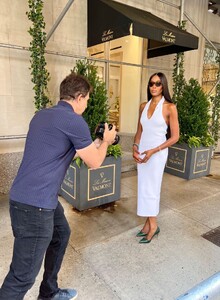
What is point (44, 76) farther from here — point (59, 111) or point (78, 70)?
point (59, 111)

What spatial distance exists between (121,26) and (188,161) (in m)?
2.72

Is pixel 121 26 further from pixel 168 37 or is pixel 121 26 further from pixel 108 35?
pixel 168 37

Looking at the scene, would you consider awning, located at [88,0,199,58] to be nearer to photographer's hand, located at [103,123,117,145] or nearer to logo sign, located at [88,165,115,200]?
logo sign, located at [88,165,115,200]

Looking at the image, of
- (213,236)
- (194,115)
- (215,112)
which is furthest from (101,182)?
(215,112)

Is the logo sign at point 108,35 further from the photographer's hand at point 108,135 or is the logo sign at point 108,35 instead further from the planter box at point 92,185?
the photographer's hand at point 108,135

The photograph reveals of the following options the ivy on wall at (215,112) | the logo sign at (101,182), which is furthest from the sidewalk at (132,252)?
the ivy on wall at (215,112)

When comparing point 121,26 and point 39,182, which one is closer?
point 39,182

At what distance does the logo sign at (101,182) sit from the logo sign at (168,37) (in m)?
2.13

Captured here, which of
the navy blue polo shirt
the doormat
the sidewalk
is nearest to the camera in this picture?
the navy blue polo shirt

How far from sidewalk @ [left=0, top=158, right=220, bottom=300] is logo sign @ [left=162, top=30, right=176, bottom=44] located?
249 cm

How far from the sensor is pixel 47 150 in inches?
53.1

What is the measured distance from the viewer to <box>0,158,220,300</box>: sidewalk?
2.01 meters

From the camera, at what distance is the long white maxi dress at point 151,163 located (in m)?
2.44

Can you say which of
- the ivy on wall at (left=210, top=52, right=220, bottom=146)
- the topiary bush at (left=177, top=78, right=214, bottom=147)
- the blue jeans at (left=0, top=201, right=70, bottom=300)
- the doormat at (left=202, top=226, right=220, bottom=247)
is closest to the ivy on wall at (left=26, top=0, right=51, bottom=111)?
the blue jeans at (left=0, top=201, right=70, bottom=300)
